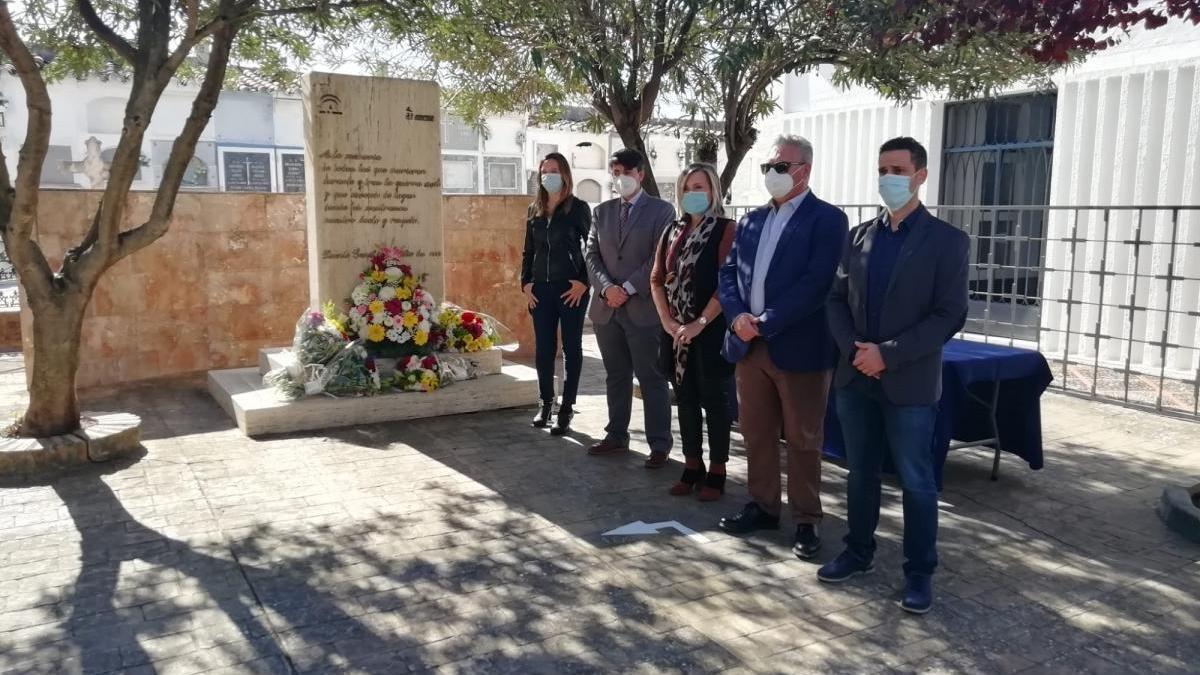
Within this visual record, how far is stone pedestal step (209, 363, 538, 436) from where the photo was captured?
20.8ft

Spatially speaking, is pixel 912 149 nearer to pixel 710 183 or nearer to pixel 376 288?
pixel 710 183

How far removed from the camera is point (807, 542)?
4129mm

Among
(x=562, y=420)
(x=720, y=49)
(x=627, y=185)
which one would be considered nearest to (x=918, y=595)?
(x=627, y=185)

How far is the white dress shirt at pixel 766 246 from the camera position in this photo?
411 cm

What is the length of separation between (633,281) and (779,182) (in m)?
1.45

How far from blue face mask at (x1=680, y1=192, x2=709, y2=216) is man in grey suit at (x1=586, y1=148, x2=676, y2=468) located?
0.61m

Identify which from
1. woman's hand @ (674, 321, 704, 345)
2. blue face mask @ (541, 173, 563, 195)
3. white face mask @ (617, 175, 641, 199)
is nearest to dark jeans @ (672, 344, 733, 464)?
woman's hand @ (674, 321, 704, 345)

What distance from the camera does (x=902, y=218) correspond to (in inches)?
142

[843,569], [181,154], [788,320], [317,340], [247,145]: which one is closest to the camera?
[843,569]

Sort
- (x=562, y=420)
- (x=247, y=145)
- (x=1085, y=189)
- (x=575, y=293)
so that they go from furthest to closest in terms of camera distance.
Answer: (x=247, y=145)
(x=1085, y=189)
(x=562, y=420)
(x=575, y=293)

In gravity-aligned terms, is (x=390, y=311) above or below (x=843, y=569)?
above

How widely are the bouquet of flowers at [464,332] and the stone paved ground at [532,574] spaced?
1700 millimetres

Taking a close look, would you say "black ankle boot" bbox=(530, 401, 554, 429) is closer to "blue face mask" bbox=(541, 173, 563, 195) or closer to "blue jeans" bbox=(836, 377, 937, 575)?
"blue face mask" bbox=(541, 173, 563, 195)

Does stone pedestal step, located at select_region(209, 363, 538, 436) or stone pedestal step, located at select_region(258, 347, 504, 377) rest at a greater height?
stone pedestal step, located at select_region(258, 347, 504, 377)
